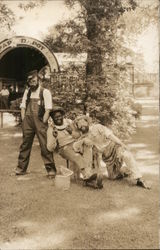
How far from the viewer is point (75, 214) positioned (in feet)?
16.5

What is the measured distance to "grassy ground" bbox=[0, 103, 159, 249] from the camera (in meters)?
4.17

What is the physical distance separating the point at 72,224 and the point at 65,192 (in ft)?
4.62

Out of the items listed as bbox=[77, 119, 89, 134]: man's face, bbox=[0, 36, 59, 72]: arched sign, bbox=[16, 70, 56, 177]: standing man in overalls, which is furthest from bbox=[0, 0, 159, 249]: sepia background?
bbox=[77, 119, 89, 134]: man's face

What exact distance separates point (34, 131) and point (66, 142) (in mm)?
802

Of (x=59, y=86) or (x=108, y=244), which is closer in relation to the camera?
(x=108, y=244)

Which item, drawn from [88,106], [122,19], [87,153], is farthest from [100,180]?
[122,19]

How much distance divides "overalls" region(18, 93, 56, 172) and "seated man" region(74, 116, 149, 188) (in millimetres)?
715

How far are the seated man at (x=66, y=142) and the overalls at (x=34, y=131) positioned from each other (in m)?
0.33

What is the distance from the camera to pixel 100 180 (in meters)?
6.18

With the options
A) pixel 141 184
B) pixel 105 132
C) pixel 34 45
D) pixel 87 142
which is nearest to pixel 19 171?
pixel 87 142

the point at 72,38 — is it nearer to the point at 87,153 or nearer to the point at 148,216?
the point at 87,153

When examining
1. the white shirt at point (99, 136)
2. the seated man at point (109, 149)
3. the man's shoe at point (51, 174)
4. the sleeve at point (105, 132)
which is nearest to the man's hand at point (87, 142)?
the seated man at point (109, 149)

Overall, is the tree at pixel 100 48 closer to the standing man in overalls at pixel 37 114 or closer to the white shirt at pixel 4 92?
the standing man in overalls at pixel 37 114

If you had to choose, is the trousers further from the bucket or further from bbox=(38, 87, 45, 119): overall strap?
bbox=(38, 87, 45, 119): overall strap
